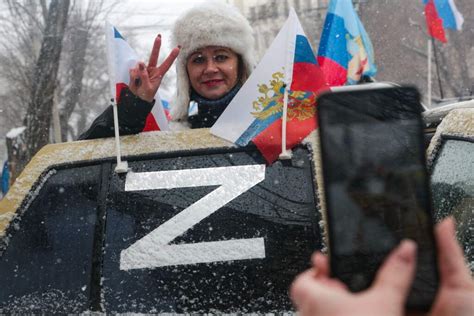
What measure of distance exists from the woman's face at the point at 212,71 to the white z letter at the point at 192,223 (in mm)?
1073

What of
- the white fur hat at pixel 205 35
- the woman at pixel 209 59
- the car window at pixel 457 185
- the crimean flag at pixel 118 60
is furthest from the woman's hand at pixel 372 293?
the white fur hat at pixel 205 35

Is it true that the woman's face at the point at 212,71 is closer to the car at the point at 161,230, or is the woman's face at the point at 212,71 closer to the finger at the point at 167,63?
the finger at the point at 167,63

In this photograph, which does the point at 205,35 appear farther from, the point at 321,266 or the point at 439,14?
the point at 439,14

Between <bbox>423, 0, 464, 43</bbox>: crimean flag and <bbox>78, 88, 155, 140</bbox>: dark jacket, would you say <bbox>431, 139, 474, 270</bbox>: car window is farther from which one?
<bbox>423, 0, 464, 43</bbox>: crimean flag

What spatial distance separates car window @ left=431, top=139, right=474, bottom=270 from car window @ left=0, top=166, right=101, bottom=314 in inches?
45.6

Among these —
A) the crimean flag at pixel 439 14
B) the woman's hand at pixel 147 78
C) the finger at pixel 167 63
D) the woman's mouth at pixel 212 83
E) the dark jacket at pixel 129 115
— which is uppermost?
the crimean flag at pixel 439 14

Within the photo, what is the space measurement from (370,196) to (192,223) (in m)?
1.20

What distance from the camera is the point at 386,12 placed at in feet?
93.4

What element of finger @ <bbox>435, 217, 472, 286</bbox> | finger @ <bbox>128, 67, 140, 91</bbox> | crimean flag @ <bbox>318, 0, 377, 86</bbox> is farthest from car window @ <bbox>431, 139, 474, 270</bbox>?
crimean flag @ <bbox>318, 0, 377, 86</bbox>

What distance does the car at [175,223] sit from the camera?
2.03m

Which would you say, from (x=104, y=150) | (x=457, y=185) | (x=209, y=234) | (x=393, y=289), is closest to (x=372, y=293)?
(x=393, y=289)

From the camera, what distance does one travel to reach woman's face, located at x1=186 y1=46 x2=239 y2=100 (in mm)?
3273

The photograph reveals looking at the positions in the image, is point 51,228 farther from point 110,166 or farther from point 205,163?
point 205,163

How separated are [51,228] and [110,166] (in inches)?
11.7
